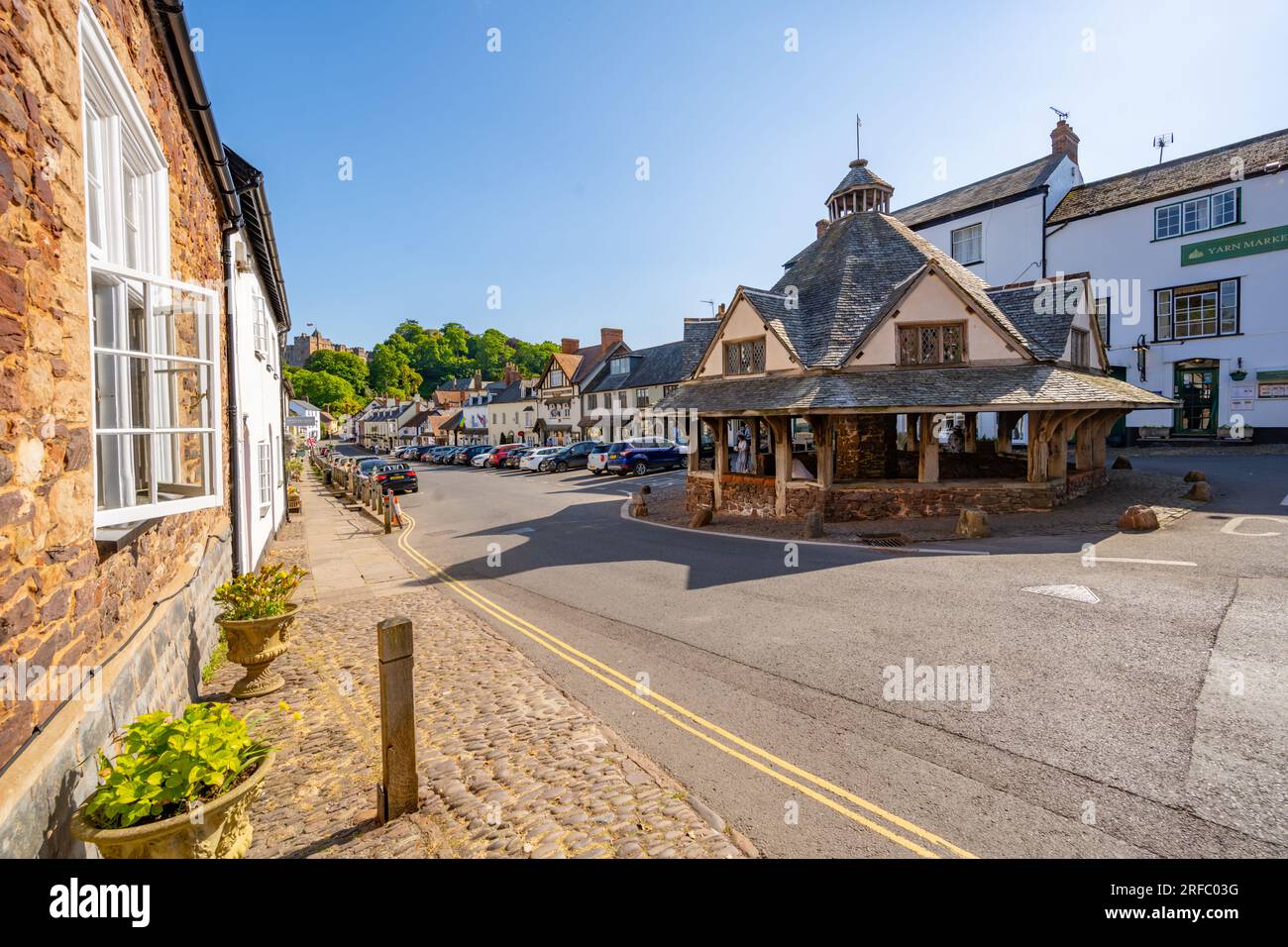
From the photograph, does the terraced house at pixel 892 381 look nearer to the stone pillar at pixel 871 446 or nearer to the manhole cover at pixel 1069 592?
the stone pillar at pixel 871 446

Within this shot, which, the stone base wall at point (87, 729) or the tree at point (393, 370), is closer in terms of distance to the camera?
the stone base wall at point (87, 729)

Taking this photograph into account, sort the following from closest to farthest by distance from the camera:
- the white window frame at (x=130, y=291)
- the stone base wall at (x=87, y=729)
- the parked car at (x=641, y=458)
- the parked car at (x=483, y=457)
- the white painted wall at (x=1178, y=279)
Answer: the stone base wall at (x=87, y=729) < the white window frame at (x=130, y=291) < the white painted wall at (x=1178, y=279) < the parked car at (x=641, y=458) < the parked car at (x=483, y=457)

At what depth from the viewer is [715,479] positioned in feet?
65.6

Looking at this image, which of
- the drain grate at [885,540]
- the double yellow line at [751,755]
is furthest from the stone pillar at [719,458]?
the double yellow line at [751,755]

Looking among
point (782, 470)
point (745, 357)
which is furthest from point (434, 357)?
point (782, 470)

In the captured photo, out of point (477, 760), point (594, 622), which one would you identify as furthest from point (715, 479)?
point (477, 760)

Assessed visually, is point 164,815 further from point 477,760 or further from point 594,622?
point 594,622

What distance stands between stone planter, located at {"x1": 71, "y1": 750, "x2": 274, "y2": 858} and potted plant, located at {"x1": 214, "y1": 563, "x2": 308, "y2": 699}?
3365 millimetres

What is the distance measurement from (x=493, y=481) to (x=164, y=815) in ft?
111

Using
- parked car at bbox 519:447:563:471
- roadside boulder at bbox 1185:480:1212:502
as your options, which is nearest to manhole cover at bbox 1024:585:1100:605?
roadside boulder at bbox 1185:480:1212:502

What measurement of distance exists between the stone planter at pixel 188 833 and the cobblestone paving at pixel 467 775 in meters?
0.70

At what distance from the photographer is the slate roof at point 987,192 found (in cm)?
3194

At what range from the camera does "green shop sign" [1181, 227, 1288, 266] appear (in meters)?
25.3
